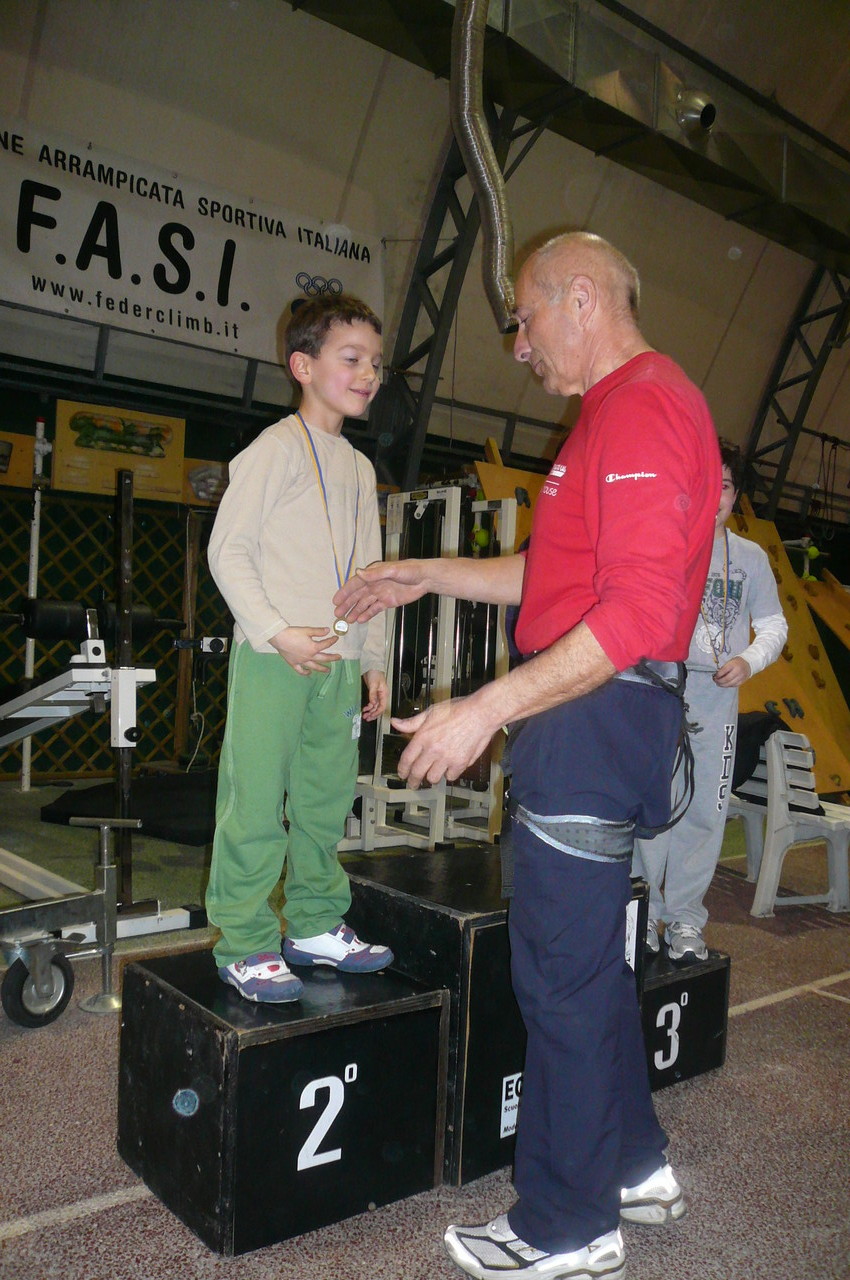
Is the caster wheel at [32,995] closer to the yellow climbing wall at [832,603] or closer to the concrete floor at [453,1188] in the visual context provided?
the concrete floor at [453,1188]

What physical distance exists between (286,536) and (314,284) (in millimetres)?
3881

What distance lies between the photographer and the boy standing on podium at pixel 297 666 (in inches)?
51.1

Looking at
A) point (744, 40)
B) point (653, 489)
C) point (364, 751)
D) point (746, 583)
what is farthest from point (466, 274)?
point (653, 489)

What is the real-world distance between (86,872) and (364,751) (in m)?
1.20

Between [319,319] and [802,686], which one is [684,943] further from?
[802,686]

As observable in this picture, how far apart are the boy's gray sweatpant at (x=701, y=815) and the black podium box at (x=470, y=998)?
28.1 inches

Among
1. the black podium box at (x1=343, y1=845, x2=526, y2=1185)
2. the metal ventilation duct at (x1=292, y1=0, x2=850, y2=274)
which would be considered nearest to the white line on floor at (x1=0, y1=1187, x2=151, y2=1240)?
the black podium box at (x1=343, y1=845, x2=526, y2=1185)

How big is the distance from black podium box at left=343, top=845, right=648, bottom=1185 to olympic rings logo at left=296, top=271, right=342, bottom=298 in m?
4.06

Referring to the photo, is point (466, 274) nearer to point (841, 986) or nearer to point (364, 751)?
point (364, 751)

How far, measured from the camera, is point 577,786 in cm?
104

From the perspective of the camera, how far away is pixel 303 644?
4.15 ft

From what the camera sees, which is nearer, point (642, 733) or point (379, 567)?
point (642, 733)

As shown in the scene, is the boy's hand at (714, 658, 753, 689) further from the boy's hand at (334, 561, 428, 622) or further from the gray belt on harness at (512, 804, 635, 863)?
the gray belt on harness at (512, 804, 635, 863)

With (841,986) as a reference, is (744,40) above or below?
above
